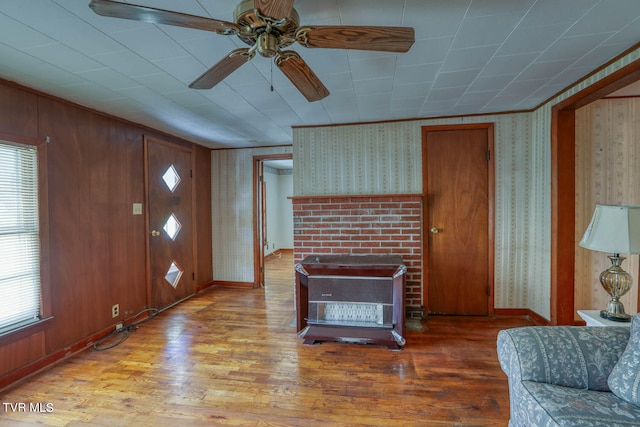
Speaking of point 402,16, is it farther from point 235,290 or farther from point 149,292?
point 235,290

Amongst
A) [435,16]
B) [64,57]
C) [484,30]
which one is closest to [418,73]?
[484,30]

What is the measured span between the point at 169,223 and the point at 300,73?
9.89 ft

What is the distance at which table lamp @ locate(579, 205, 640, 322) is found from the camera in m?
1.63

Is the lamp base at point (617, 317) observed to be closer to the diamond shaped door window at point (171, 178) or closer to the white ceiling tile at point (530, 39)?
the white ceiling tile at point (530, 39)

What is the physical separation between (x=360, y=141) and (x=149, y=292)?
3000 mm

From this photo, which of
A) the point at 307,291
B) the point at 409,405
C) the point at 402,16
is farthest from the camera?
the point at 307,291

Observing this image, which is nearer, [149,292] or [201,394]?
[201,394]

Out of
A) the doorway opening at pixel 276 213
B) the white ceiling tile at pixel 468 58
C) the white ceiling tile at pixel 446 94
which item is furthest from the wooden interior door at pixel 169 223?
the white ceiling tile at pixel 468 58

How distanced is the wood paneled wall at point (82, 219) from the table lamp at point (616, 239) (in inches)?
152

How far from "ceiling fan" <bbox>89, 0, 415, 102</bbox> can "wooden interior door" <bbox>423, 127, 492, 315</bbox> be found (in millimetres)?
2191

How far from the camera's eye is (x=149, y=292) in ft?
11.1

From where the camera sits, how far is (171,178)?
12.4 ft

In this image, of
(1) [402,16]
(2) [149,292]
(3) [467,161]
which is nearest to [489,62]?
(1) [402,16]

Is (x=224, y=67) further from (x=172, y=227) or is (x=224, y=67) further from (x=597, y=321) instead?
(x=172, y=227)
